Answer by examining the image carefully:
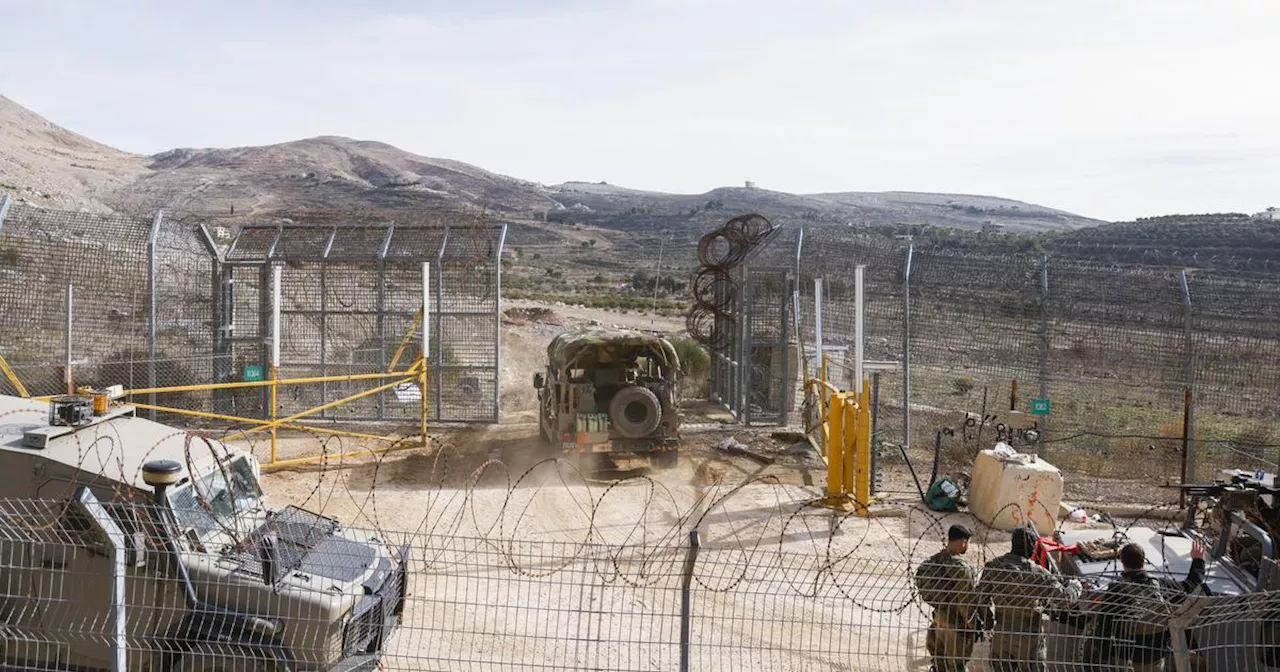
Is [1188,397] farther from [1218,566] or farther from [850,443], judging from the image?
[1218,566]

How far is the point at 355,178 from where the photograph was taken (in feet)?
308

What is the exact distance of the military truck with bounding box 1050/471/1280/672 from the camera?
5.46 meters

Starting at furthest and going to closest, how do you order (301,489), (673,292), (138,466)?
(673,292), (301,489), (138,466)

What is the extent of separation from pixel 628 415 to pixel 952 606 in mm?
7362

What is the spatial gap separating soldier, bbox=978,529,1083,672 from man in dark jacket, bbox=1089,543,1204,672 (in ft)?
0.84

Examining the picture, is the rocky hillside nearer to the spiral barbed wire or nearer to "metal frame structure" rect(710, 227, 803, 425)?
the spiral barbed wire

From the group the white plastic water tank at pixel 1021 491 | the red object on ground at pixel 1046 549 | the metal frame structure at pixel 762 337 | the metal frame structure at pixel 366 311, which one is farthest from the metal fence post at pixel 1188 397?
the metal frame structure at pixel 366 311

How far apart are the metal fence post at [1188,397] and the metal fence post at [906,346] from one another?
3289mm

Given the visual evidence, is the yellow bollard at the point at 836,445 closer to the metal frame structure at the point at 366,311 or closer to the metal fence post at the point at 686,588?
the metal fence post at the point at 686,588

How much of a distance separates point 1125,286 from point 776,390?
20.5ft

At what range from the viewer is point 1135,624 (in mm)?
5641

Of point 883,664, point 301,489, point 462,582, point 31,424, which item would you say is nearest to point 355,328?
point 301,489

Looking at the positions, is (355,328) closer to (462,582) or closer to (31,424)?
(462,582)

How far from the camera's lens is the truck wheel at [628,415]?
13133 mm
